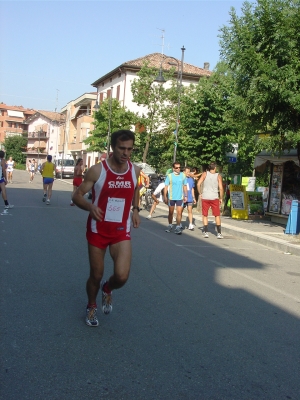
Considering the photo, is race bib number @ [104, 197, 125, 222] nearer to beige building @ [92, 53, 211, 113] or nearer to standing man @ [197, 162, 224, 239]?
standing man @ [197, 162, 224, 239]

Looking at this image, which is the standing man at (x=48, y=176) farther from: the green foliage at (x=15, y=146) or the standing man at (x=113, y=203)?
the green foliage at (x=15, y=146)

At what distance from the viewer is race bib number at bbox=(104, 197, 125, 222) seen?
16.9 feet

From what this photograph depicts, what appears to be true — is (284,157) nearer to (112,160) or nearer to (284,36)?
(284,36)

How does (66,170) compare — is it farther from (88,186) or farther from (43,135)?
(88,186)

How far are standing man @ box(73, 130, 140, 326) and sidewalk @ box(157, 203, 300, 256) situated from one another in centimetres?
795

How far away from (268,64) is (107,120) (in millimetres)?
31036

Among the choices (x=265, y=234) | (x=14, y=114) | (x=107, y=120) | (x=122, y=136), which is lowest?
(x=265, y=234)

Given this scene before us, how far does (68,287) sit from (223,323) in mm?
2111

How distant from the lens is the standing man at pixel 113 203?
5.12 m

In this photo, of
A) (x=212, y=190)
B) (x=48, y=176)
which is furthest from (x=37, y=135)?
(x=212, y=190)

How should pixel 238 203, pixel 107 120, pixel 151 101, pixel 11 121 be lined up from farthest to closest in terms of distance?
pixel 11 121 → pixel 107 120 → pixel 151 101 → pixel 238 203

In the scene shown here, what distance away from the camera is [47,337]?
4980 mm

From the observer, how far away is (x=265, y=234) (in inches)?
599

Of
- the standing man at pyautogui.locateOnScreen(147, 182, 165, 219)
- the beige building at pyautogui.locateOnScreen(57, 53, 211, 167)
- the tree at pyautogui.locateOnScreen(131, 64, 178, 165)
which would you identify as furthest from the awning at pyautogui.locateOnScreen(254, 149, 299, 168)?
the tree at pyautogui.locateOnScreen(131, 64, 178, 165)
